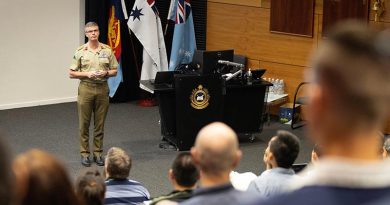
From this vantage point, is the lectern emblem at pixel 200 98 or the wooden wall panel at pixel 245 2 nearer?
the lectern emblem at pixel 200 98

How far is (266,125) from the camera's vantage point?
962 centimetres

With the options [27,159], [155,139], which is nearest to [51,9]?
[155,139]

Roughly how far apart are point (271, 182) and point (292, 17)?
6.12 meters

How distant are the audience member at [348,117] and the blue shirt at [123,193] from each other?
9.70 ft

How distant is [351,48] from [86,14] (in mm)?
9617

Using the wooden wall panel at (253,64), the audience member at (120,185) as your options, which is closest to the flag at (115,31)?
the wooden wall panel at (253,64)

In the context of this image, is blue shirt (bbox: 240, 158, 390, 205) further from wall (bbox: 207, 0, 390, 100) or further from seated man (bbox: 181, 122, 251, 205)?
wall (bbox: 207, 0, 390, 100)

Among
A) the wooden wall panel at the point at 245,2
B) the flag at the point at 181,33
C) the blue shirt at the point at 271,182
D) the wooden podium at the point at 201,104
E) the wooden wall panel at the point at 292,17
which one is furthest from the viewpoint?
the flag at the point at 181,33

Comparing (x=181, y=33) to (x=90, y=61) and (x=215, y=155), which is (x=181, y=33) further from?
(x=215, y=155)

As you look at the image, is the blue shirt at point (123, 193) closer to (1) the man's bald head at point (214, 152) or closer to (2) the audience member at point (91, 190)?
(2) the audience member at point (91, 190)

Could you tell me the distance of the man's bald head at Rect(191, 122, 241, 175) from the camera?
92.7 inches

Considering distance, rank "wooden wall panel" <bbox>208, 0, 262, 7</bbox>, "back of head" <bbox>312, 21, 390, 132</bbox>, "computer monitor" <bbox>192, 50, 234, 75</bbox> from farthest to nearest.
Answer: "wooden wall panel" <bbox>208, 0, 262, 7</bbox> → "computer monitor" <bbox>192, 50, 234, 75</bbox> → "back of head" <bbox>312, 21, 390, 132</bbox>

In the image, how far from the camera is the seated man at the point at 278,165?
3.95 metres

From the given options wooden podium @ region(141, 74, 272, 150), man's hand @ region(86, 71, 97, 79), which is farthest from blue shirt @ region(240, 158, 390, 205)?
wooden podium @ region(141, 74, 272, 150)
